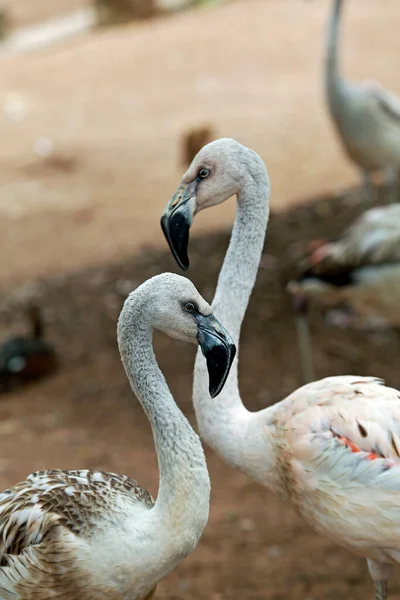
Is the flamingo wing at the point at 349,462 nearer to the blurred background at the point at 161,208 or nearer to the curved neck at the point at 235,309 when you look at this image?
the curved neck at the point at 235,309

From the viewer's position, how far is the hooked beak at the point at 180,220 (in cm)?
365

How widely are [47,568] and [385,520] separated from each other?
1.28 meters

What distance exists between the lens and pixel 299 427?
357cm

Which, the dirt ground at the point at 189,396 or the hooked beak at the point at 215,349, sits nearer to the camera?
the hooked beak at the point at 215,349

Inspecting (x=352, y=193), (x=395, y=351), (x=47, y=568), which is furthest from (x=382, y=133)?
(x=47, y=568)

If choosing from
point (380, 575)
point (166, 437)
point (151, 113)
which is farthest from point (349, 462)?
point (151, 113)

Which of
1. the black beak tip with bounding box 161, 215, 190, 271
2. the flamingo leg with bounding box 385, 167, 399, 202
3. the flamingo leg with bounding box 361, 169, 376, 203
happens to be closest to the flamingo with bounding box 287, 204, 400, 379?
the flamingo leg with bounding box 385, 167, 399, 202

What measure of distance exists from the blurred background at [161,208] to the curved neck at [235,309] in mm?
1068

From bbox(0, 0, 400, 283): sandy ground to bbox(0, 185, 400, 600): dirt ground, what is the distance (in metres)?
0.87

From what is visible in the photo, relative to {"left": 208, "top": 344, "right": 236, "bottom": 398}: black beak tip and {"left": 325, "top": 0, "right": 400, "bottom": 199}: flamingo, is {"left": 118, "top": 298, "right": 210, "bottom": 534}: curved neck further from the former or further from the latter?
{"left": 325, "top": 0, "right": 400, "bottom": 199}: flamingo

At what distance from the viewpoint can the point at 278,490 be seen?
378cm

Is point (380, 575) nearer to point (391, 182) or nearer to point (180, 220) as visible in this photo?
point (180, 220)

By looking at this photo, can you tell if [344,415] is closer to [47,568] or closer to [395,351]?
[47,568]

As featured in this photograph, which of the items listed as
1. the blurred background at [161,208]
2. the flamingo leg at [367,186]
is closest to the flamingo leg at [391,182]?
the flamingo leg at [367,186]
